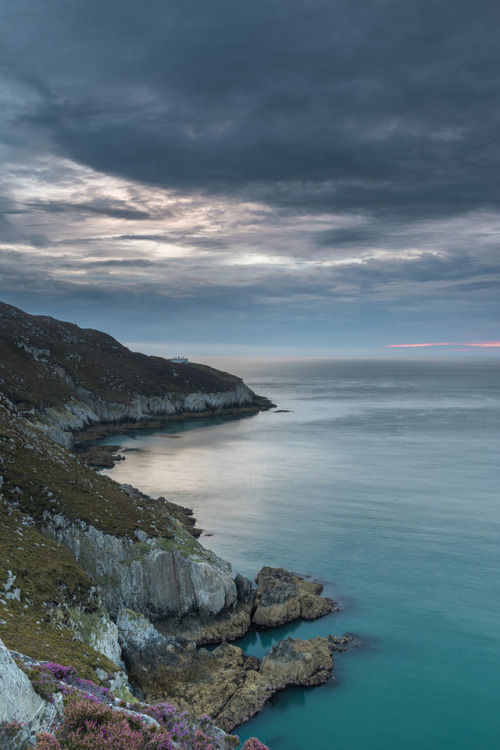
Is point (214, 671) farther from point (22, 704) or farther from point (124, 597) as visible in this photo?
point (22, 704)

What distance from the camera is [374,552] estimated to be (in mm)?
48281

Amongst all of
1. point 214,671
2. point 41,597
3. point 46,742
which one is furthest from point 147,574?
point 46,742

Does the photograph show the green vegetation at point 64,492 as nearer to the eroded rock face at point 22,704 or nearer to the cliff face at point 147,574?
the cliff face at point 147,574

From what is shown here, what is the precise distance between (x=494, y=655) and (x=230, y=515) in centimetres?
3363

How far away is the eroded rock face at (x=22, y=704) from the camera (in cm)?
1538

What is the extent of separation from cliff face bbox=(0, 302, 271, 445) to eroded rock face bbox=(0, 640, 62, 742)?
68.9 meters

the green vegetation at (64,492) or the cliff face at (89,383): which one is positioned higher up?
the cliff face at (89,383)

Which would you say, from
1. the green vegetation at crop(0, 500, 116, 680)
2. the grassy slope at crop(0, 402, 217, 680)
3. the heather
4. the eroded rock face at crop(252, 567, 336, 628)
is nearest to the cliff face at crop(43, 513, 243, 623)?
the grassy slope at crop(0, 402, 217, 680)

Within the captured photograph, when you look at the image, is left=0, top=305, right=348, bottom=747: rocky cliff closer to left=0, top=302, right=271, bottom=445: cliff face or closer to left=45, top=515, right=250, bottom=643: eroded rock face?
left=45, top=515, right=250, bottom=643: eroded rock face

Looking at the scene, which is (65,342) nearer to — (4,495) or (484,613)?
(4,495)

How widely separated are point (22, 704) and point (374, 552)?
38.3m

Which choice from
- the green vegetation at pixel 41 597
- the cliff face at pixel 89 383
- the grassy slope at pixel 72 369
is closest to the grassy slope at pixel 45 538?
the green vegetation at pixel 41 597

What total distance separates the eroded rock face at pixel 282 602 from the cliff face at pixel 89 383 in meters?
55.3

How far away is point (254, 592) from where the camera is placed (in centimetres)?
3891
